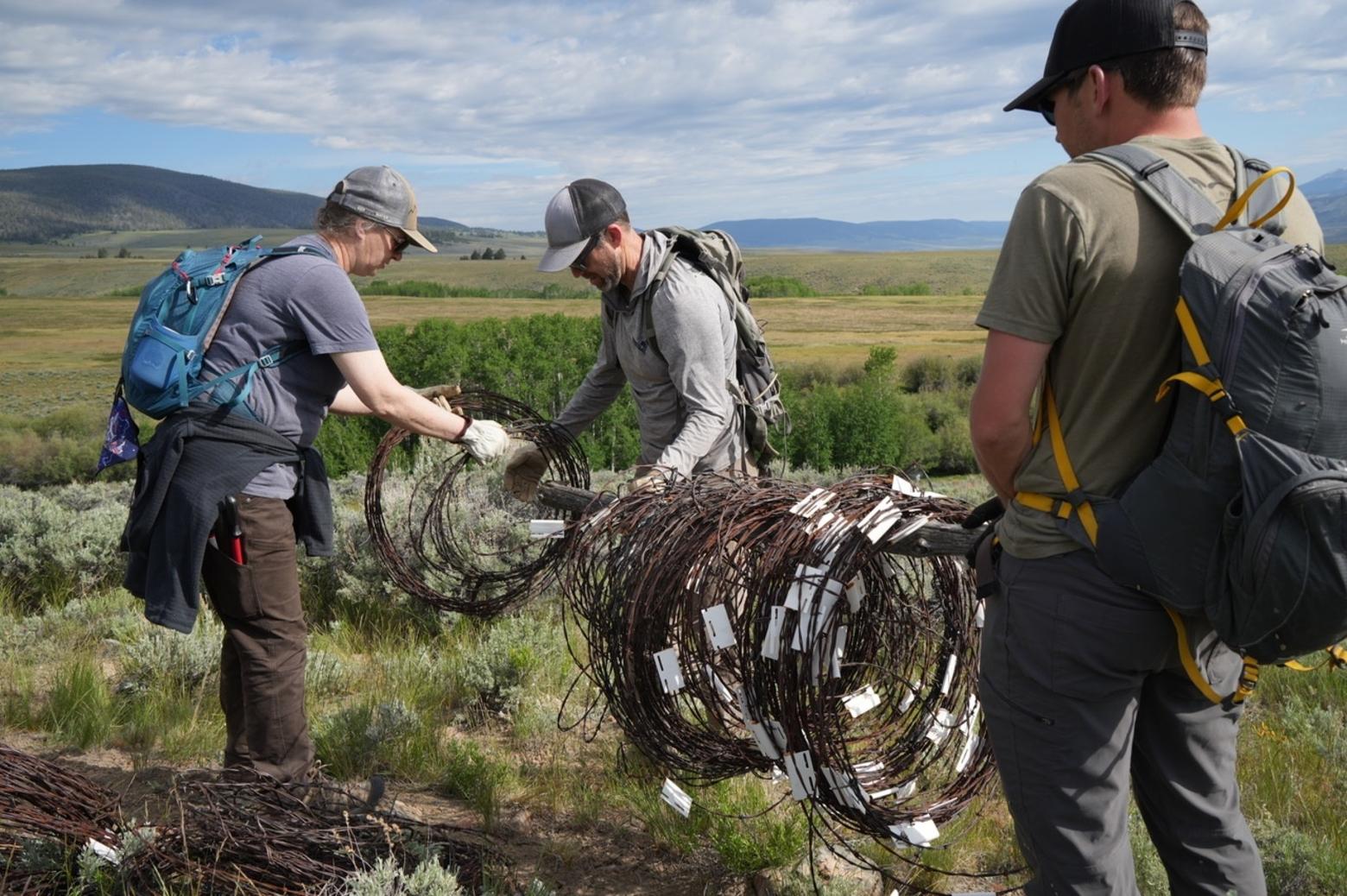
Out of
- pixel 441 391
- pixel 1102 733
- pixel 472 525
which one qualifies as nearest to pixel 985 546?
pixel 1102 733

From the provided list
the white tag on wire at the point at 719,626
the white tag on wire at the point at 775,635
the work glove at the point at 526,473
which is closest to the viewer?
the white tag on wire at the point at 775,635

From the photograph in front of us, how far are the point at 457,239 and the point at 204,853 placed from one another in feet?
511

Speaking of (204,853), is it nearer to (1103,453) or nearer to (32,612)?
(1103,453)

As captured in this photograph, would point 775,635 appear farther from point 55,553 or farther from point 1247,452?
point 55,553

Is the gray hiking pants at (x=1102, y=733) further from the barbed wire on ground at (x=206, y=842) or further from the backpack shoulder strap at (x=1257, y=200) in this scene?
the barbed wire on ground at (x=206, y=842)

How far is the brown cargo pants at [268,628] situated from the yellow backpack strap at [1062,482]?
237cm

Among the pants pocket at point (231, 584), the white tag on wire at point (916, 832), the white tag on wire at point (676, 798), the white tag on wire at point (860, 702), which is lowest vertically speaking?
the white tag on wire at point (676, 798)

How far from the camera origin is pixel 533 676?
15.8ft

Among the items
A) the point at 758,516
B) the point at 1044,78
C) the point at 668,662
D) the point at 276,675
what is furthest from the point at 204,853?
the point at 1044,78

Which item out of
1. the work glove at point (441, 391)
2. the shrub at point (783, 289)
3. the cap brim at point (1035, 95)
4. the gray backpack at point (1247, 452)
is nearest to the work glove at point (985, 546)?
the gray backpack at point (1247, 452)

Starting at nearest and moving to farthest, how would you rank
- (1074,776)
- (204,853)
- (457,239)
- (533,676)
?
(1074,776), (204,853), (533,676), (457,239)

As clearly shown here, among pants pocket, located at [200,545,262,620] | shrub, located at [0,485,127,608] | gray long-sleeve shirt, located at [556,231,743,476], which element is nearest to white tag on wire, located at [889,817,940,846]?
gray long-sleeve shirt, located at [556,231,743,476]

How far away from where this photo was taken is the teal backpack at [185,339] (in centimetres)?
309

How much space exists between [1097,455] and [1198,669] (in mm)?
464
